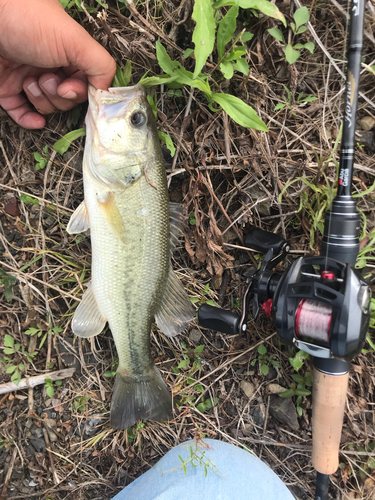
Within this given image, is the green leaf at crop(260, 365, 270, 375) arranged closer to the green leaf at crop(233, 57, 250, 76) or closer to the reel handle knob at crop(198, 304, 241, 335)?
the reel handle knob at crop(198, 304, 241, 335)

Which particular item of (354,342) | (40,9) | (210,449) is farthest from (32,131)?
(210,449)

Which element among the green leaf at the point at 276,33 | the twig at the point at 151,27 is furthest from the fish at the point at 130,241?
the green leaf at the point at 276,33

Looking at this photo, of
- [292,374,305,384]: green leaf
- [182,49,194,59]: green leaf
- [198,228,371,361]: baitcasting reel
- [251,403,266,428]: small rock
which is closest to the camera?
[198,228,371,361]: baitcasting reel

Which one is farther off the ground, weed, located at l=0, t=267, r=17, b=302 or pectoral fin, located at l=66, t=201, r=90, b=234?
pectoral fin, located at l=66, t=201, r=90, b=234

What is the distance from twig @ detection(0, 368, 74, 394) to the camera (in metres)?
2.13

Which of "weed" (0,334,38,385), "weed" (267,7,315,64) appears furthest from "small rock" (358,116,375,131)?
"weed" (0,334,38,385)

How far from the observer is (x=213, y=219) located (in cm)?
197

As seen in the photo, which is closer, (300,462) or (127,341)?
(127,341)

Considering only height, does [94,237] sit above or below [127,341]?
above

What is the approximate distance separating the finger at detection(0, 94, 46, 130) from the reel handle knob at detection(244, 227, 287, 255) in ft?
4.80

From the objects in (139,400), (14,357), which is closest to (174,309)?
(139,400)

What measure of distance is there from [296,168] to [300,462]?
6.78ft

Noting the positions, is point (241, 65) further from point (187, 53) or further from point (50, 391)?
point (50, 391)

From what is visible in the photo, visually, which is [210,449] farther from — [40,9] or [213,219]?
[40,9]
